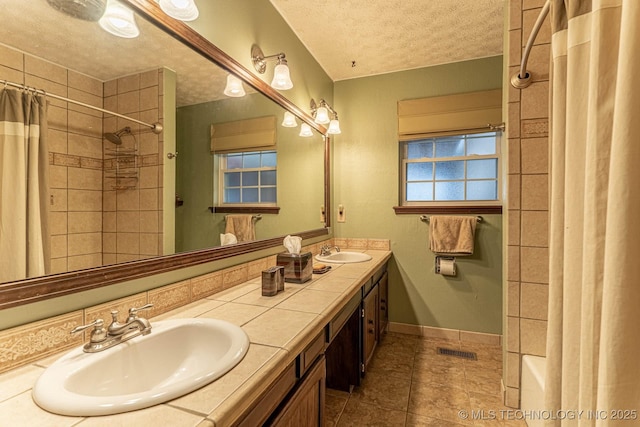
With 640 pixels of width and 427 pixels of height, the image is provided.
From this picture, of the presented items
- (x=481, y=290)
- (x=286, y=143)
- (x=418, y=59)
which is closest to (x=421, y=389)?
(x=481, y=290)

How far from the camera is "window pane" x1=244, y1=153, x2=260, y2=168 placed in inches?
67.9

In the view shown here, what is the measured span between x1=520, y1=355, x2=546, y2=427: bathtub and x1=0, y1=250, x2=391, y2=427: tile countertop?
0.96 metres

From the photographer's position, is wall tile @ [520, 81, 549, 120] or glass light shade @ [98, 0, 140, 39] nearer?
glass light shade @ [98, 0, 140, 39]

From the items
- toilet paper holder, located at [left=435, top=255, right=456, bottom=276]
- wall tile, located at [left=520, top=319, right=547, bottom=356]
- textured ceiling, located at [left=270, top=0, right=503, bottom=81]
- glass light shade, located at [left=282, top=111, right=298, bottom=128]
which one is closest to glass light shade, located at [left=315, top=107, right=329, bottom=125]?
glass light shade, located at [left=282, top=111, right=298, bottom=128]

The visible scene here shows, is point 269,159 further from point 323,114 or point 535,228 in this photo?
point 535,228

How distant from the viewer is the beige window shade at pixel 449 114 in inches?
96.4

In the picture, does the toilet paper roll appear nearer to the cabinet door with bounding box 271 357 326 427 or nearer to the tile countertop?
the tile countertop

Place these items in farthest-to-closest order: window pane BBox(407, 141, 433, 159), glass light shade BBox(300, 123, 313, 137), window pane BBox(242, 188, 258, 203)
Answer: window pane BBox(407, 141, 433, 159), glass light shade BBox(300, 123, 313, 137), window pane BBox(242, 188, 258, 203)

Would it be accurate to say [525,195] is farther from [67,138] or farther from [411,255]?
[67,138]

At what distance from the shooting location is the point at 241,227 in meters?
1.62

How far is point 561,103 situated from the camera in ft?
2.47

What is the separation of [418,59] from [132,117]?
245 cm

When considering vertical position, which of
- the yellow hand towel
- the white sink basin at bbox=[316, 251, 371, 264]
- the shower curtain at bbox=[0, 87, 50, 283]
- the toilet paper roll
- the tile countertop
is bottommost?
the toilet paper roll

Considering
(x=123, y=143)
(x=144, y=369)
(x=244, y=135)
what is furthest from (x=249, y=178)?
(x=144, y=369)
